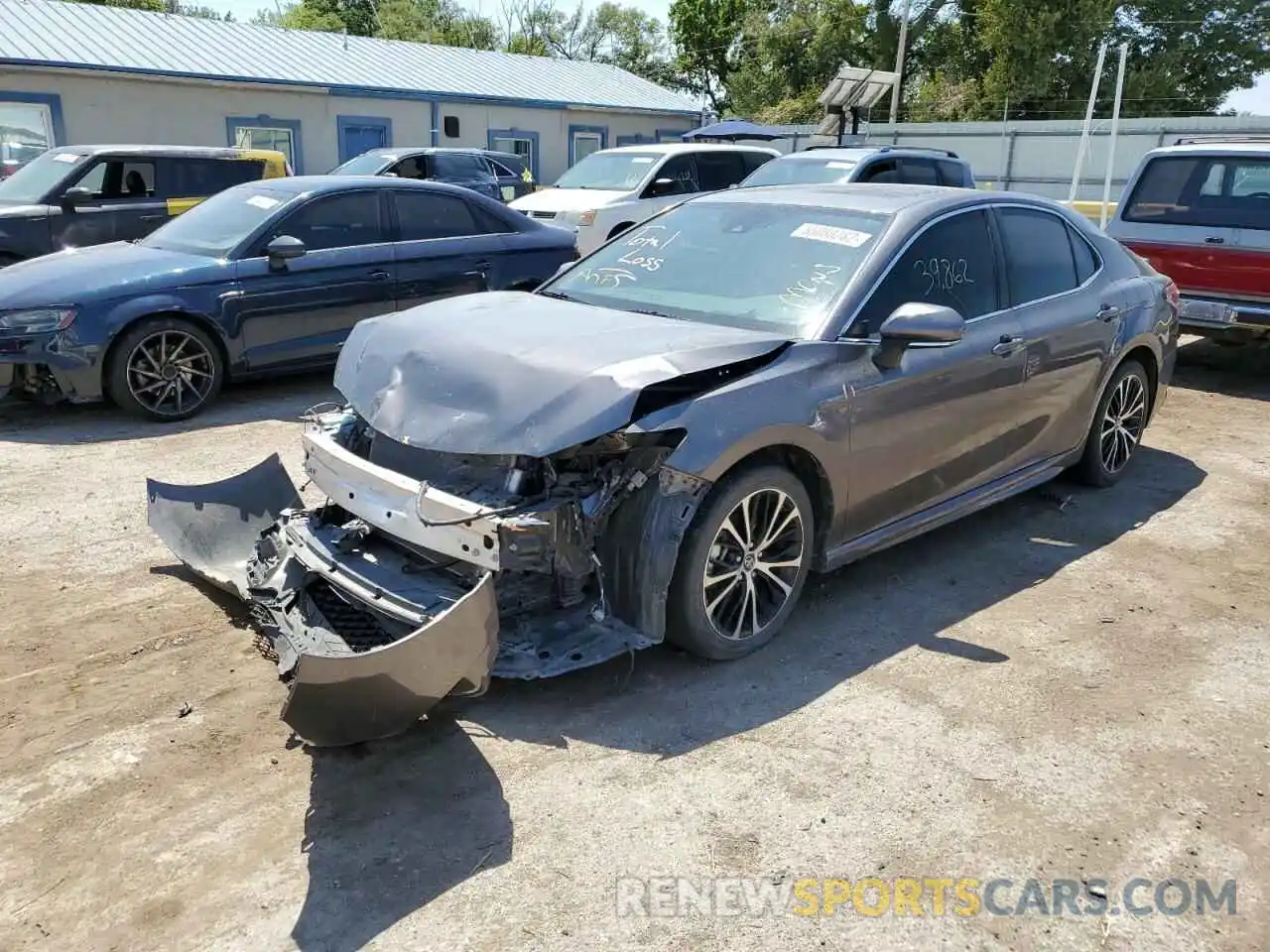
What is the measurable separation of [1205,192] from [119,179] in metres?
10.5

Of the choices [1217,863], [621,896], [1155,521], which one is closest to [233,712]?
[621,896]

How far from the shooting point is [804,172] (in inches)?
454

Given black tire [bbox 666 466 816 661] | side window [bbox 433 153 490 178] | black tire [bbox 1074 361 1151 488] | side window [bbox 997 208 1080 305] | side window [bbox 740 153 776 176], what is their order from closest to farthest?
1. black tire [bbox 666 466 816 661]
2. side window [bbox 997 208 1080 305]
3. black tire [bbox 1074 361 1151 488]
4. side window [bbox 740 153 776 176]
5. side window [bbox 433 153 490 178]

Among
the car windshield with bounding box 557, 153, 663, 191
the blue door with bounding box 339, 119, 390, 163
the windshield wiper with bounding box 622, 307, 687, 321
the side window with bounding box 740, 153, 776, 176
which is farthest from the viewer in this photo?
the blue door with bounding box 339, 119, 390, 163

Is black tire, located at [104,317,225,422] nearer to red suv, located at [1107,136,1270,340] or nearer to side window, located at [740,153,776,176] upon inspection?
red suv, located at [1107,136,1270,340]

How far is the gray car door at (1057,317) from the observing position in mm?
4996

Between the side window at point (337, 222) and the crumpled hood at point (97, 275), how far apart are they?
2.20 feet

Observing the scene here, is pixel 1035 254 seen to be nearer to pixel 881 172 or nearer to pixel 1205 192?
pixel 1205 192

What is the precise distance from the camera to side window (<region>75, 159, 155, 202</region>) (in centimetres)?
1078

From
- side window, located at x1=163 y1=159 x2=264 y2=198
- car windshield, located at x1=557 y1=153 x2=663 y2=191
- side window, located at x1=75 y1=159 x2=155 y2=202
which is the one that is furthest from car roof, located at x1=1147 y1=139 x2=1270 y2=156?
side window, located at x1=75 y1=159 x2=155 y2=202

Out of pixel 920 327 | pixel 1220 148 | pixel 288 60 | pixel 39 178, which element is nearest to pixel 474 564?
pixel 920 327

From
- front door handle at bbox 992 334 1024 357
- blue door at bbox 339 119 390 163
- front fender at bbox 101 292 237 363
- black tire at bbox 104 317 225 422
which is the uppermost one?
blue door at bbox 339 119 390 163

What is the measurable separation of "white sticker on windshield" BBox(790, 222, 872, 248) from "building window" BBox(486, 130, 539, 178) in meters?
22.1

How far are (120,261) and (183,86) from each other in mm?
14738
